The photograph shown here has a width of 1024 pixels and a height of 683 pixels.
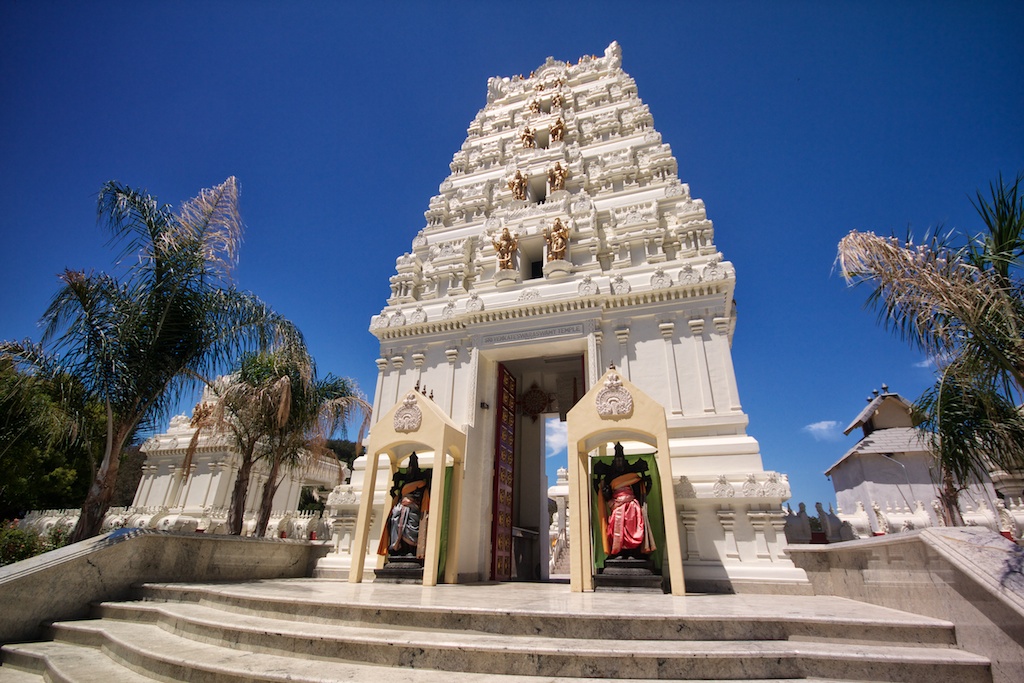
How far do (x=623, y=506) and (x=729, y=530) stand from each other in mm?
2053

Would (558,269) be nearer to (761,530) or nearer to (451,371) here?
(451,371)

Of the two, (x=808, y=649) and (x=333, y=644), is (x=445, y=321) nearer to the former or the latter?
(x=333, y=644)

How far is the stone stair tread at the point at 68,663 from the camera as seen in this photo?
441cm

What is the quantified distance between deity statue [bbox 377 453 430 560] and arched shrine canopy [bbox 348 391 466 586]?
10.5 inches

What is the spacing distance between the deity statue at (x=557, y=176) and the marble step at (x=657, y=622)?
40.6 feet

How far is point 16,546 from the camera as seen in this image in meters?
10.8

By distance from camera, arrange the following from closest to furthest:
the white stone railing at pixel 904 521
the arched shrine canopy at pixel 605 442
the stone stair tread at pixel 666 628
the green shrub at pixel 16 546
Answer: the stone stair tread at pixel 666 628
the arched shrine canopy at pixel 605 442
the green shrub at pixel 16 546
the white stone railing at pixel 904 521

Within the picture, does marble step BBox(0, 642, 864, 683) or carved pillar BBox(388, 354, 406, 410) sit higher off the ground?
carved pillar BBox(388, 354, 406, 410)

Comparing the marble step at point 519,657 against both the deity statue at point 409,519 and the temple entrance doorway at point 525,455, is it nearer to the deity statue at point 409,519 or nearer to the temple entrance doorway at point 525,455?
the deity statue at point 409,519

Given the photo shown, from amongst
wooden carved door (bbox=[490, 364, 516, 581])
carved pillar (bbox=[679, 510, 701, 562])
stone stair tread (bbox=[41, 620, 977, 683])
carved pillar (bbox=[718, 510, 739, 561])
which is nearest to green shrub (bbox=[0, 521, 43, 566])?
stone stair tread (bbox=[41, 620, 977, 683])

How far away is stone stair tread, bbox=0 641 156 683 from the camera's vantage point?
14.5 ft

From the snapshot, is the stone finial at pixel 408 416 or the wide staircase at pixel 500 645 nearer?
the wide staircase at pixel 500 645

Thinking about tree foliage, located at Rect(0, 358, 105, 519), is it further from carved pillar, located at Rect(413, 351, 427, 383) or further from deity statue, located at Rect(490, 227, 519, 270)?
deity statue, located at Rect(490, 227, 519, 270)

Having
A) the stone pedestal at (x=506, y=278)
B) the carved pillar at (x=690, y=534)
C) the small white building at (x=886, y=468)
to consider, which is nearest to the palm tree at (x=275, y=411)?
the stone pedestal at (x=506, y=278)
